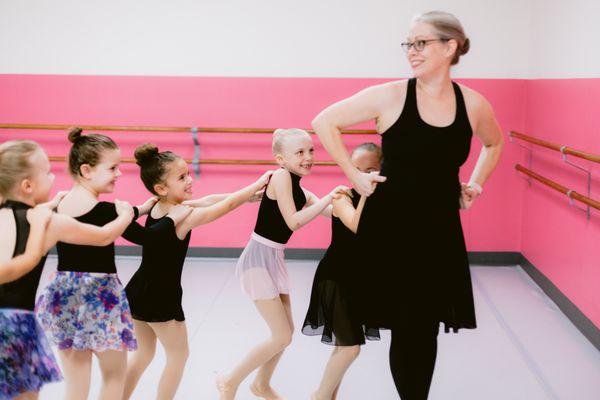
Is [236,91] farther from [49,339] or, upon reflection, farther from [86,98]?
[49,339]

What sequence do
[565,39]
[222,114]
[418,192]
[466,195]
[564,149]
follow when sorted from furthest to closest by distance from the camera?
[222,114], [565,39], [564,149], [466,195], [418,192]

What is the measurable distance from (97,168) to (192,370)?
1.34m

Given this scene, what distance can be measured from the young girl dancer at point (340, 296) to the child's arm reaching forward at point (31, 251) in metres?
1.00

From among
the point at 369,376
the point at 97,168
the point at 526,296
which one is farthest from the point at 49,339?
the point at 526,296

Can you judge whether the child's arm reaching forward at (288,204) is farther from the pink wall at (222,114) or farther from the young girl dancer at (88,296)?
the pink wall at (222,114)

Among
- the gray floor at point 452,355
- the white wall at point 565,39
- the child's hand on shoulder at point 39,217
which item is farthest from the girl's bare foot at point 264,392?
the white wall at point 565,39

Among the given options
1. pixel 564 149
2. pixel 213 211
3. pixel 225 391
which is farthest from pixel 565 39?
pixel 225 391

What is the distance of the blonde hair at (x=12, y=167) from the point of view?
1979 mm

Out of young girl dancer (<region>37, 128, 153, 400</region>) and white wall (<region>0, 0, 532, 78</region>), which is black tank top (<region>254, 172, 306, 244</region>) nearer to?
young girl dancer (<region>37, 128, 153, 400</region>)

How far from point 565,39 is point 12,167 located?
3.31 meters

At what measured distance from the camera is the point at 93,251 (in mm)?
2232

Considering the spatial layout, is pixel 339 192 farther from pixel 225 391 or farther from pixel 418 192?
pixel 225 391

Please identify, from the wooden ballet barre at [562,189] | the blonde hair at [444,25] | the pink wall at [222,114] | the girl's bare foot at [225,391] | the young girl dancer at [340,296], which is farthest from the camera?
the pink wall at [222,114]

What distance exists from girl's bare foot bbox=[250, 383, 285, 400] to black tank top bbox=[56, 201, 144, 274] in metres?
0.93
